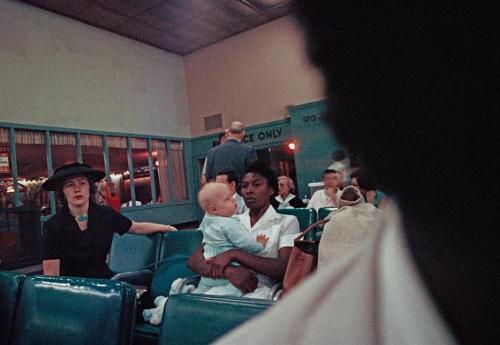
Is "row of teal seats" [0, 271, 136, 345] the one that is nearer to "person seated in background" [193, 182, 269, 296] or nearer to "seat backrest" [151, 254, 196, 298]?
"person seated in background" [193, 182, 269, 296]

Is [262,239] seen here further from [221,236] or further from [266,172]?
[266,172]

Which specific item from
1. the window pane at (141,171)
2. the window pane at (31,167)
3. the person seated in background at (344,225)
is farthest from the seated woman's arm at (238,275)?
the window pane at (141,171)

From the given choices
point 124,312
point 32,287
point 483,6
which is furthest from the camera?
point 32,287

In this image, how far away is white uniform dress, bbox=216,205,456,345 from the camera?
0.27 metres

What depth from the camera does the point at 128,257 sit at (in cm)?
277

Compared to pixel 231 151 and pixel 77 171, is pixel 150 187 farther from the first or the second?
pixel 77 171

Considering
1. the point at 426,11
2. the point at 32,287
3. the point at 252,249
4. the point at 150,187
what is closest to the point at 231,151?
the point at 252,249

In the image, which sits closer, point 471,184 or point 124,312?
point 471,184

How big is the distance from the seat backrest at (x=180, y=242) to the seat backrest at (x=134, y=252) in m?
0.06

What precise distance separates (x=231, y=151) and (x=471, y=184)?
127 inches

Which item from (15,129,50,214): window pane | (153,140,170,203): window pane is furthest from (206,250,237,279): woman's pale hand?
(153,140,170,203): window pane

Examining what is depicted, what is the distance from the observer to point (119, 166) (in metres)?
8.45

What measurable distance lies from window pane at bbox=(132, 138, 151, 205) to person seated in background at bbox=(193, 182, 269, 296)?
22.7ft

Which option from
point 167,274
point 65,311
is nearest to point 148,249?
point 167,274
